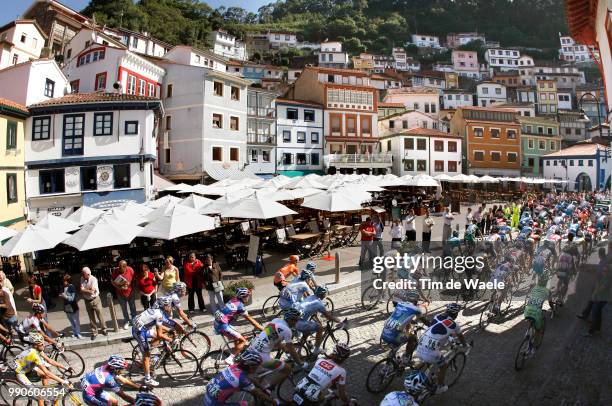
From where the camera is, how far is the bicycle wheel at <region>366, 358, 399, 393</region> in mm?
7309

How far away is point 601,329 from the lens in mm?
10070

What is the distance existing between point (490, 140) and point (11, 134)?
Answer: 51.9 m

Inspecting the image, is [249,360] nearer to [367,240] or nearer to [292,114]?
[367,240]

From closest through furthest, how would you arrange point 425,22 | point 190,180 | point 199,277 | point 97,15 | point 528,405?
point 528,405 < point 199,277 < point 190,180 < point 97,15 < point 425,22

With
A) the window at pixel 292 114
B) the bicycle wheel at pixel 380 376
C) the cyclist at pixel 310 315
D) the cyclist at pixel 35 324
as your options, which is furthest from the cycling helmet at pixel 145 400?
the window at pixel 292 114

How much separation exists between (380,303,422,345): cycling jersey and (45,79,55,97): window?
30.8m

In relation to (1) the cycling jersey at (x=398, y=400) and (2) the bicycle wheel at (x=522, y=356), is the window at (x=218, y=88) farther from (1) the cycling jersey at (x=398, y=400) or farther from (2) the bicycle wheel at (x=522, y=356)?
(1) the cycling jersey at (x=398, y=400)

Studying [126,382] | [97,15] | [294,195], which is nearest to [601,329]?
[126,382]

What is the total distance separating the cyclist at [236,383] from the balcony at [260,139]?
3691 cm

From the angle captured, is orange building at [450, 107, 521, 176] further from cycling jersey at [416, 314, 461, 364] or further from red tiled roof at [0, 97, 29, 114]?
cycling jersey at [416, 314, 461, 364]

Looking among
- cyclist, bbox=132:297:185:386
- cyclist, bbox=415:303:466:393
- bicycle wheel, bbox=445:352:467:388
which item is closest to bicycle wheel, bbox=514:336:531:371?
bicycle wheel, bbox=445:352:467:388

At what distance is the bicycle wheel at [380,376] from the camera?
731cm

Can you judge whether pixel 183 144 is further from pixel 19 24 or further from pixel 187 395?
pixel 187 395

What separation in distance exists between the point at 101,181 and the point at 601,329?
2796 cm
